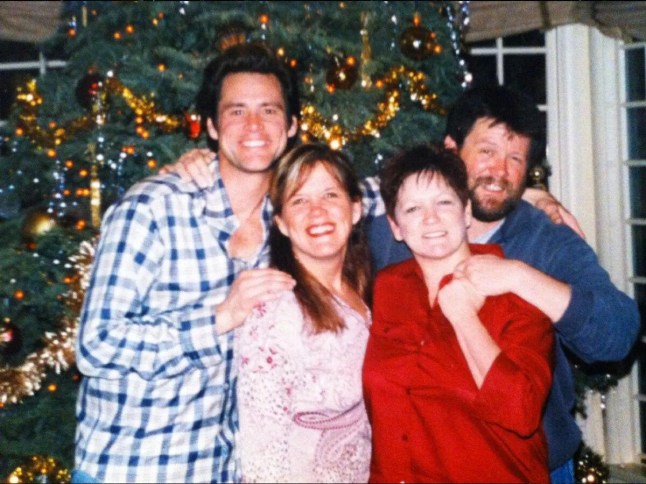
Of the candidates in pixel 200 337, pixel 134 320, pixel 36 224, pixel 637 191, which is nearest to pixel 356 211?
pixel 200 337

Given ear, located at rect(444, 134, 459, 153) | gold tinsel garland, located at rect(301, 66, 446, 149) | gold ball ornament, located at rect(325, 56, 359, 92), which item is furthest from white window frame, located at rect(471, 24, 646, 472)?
ear, located at rect(444, 134, 459, 153)

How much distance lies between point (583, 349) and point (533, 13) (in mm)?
2479

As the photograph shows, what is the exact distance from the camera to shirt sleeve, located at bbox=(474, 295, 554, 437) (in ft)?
5.60

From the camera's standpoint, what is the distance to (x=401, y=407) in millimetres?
1856

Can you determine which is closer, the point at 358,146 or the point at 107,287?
the point at 107,287

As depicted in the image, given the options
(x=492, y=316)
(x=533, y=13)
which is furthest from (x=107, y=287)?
(x=533, y=13)

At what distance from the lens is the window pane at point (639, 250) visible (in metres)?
4.35

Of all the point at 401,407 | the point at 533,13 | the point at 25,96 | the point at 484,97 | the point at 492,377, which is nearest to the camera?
the point at 492,377

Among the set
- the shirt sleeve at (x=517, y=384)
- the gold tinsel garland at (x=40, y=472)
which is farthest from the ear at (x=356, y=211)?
the gold tinsel garland at (x=40, y=472)

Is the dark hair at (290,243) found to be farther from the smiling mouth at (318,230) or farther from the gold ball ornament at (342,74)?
the gold ball ornament at (342,74)

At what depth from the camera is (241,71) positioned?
2.37m

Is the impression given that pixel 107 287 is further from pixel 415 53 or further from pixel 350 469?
pixel 415 53

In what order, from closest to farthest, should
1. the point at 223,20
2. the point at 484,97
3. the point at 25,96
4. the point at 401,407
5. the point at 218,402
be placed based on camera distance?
the point at 401,407, the point at 218,402, the point at 484,97, the point at 223,20, the point at 25,96

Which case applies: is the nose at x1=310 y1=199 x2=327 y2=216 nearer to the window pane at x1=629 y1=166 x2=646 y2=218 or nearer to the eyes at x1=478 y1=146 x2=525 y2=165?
the eyes at x1=478 y1=146 x2=525 y2=165
